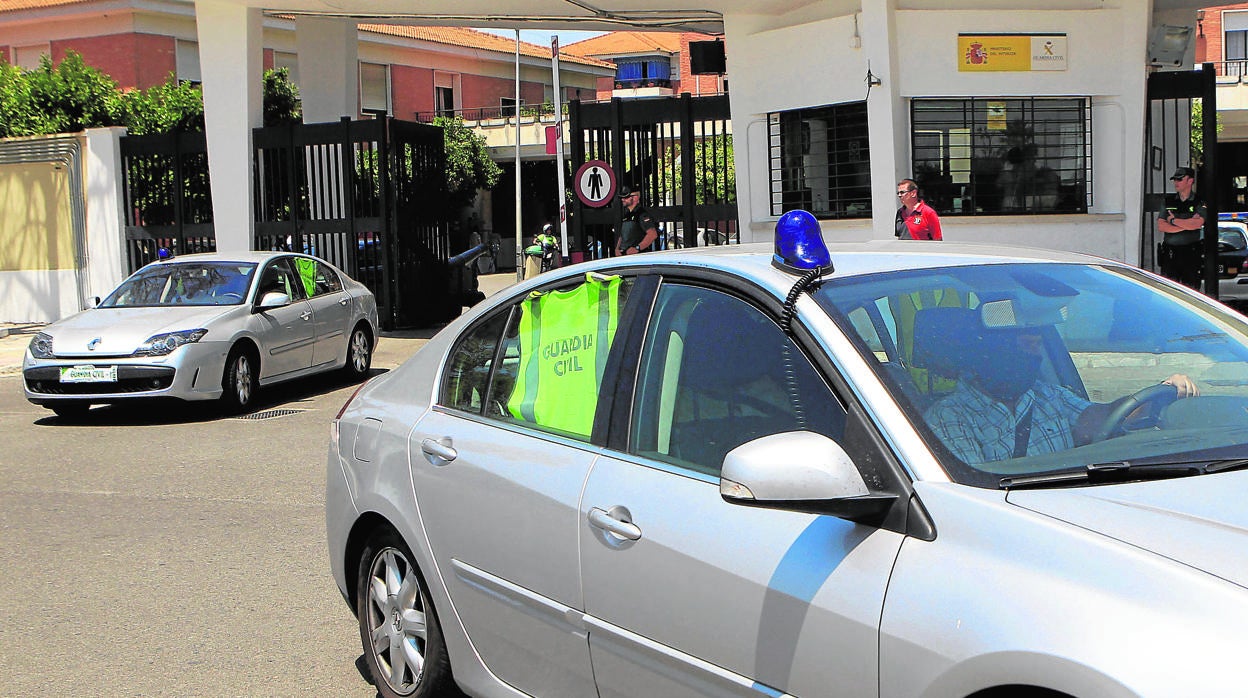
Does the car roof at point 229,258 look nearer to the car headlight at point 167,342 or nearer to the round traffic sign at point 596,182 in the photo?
the car headlight at point 167,342

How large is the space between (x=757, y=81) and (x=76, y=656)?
13.5m

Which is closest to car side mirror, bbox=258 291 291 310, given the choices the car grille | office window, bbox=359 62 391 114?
the car grille

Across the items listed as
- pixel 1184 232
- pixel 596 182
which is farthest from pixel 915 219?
pixel 596 182

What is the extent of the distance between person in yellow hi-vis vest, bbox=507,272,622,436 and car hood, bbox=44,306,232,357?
811 centimetres

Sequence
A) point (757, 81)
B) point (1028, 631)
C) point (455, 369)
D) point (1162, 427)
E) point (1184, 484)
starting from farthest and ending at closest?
point (757, 81) < point (455, 369) < point (1162, 427) < point (1184, 484) < point (1028, 631)

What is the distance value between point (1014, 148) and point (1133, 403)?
13.2 metres

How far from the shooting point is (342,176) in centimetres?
1966

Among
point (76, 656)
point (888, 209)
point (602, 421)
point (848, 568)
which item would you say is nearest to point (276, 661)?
point (76, 656)

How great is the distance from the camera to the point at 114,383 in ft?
36.5

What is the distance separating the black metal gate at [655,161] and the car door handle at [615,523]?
1450 centimetres

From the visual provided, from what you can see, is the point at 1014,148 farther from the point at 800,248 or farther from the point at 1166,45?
the point at 800,248

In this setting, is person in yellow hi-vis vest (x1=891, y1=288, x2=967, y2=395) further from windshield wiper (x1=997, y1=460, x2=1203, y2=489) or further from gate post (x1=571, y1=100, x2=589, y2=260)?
gate post (x1=571, y1=100, x2=589, y2=260)

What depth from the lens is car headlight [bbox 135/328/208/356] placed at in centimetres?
1114

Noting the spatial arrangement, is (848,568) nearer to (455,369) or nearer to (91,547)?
(455,369)
